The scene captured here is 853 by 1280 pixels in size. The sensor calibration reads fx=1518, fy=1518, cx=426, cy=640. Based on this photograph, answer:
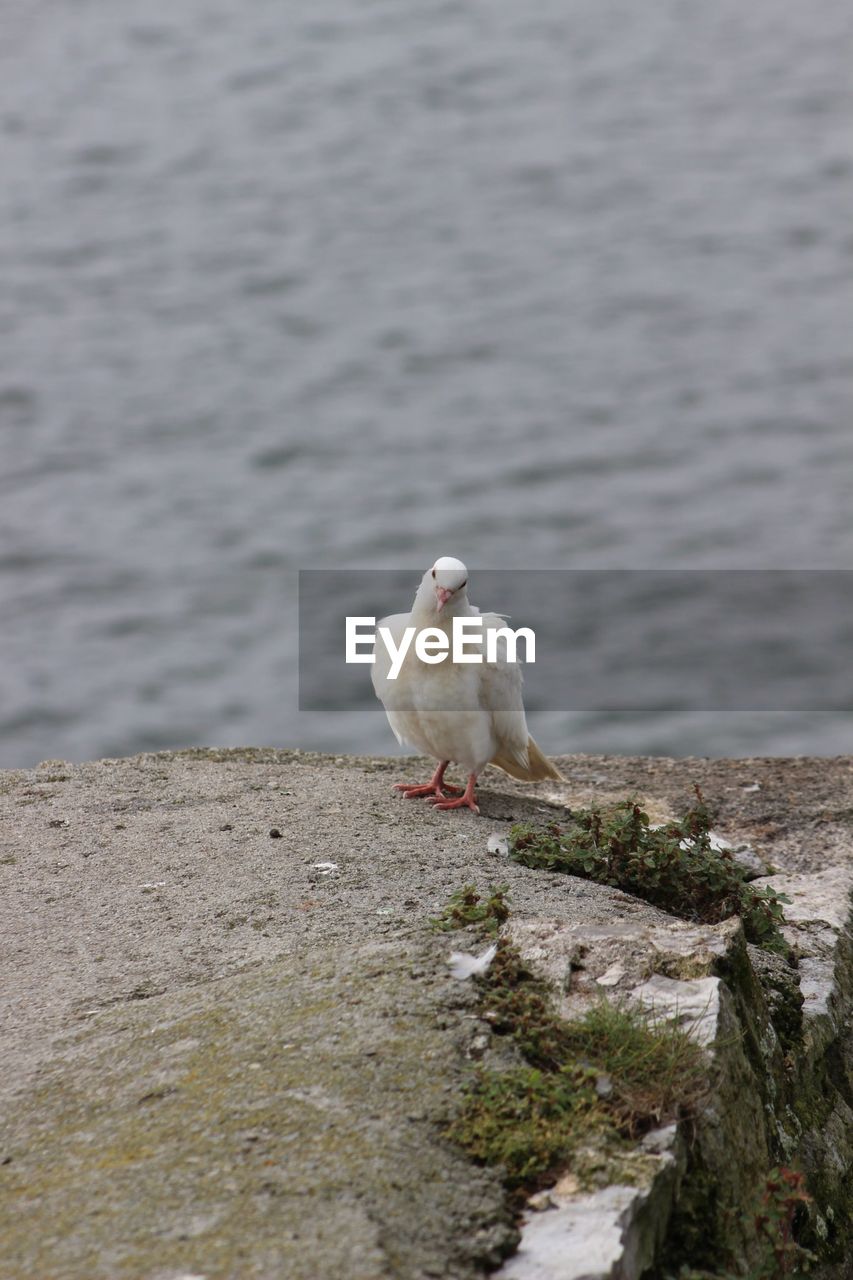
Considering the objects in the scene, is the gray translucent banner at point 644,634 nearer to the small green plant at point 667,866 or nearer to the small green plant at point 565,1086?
the small green plant at point 667,866

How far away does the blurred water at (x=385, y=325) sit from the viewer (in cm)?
1614

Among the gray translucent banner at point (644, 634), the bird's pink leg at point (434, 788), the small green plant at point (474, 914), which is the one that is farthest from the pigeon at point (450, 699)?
the gray translucent banner at point (644, 634)

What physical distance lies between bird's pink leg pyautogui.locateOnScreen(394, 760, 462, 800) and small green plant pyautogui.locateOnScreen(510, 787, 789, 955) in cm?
109

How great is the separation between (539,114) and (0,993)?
2229 cm

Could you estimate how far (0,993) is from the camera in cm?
438

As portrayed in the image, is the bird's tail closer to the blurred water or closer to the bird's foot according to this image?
the bird's foot

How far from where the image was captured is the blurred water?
16.1 m

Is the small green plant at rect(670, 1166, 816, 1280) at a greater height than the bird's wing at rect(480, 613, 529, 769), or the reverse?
the bird's wing at rect(480, 613, 529, 769)

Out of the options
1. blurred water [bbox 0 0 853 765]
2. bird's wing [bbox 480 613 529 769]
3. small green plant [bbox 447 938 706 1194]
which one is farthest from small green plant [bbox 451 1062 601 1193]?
blurred water [bbox 0 0 853 765]

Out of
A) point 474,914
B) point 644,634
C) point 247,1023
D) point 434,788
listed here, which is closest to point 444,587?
point 434,788

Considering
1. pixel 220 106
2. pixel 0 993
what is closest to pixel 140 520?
pixel 220 106

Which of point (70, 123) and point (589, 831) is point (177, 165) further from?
point (589, 831)

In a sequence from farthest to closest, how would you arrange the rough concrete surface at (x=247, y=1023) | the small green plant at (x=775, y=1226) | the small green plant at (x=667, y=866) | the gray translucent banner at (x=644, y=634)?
the gray translucent banner at (x=644, y=634) < the small green plant at (x=667, y=866) < the small green plant at (x=775, y=1226) < the rough concrete surface at (x=247, y=1023)

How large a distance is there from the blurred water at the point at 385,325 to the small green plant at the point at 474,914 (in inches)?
361
